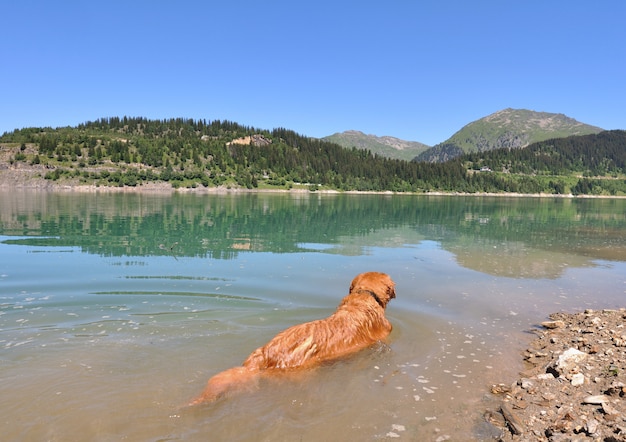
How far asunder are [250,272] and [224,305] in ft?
15.4

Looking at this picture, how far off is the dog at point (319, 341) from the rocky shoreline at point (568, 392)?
2.75m

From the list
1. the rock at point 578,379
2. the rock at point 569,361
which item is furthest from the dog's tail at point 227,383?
Answer: the rock at point 569,361

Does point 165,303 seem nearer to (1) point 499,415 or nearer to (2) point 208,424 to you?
(2) point 208,424

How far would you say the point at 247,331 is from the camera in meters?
9.79

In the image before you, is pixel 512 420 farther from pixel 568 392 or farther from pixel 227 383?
Answer: pixel 227 383

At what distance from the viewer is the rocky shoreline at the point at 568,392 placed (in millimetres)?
5680

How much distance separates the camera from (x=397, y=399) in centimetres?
675

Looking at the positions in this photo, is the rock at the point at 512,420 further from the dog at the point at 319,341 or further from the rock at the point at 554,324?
the rock at the point at 554,324

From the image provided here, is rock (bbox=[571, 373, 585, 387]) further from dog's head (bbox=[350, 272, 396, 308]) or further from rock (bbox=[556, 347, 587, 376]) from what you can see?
dog's head (bbox=[350, 272, 396, 308])

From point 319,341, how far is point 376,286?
2939 mm

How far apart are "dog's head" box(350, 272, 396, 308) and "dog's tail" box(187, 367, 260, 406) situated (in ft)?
13.3

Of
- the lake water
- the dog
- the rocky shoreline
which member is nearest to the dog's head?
the dog

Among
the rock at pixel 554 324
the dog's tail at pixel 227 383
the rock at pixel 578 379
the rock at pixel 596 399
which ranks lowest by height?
the rock at pixel 554 324

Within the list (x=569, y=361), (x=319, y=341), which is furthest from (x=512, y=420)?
(x=319, y=341)
